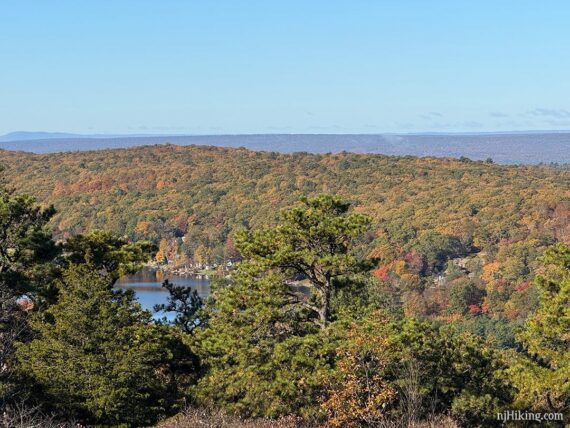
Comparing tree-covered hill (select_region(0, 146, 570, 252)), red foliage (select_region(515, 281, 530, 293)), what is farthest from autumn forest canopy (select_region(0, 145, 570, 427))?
tree-covered hill (select_region(0, 146, 570, 252))

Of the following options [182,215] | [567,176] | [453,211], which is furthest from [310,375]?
[567,176]

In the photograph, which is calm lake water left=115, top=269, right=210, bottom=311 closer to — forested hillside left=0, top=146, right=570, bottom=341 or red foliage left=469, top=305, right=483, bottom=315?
forested hillside left=0, top=146, right=570, bottom=341

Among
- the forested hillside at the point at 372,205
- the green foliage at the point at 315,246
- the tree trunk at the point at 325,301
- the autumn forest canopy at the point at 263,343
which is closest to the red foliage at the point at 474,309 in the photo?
the forested hillside at the point at 372,205

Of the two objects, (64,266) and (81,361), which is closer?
(81,361)

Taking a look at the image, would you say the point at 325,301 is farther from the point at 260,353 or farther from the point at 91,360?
the point at 91,360

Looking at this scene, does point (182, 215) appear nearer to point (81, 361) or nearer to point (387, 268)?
point (387, 268)

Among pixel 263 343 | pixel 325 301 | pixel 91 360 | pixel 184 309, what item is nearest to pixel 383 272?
pixel 184 309
